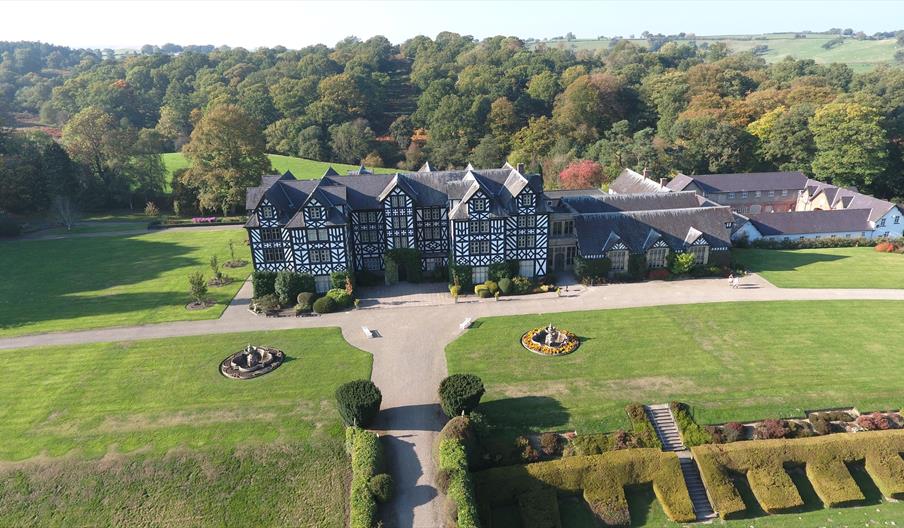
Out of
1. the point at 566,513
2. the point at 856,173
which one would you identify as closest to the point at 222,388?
the point at 566,513

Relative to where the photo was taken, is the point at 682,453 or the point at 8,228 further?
the point at 8,228

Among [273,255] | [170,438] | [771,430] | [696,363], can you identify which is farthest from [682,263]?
[170,438]

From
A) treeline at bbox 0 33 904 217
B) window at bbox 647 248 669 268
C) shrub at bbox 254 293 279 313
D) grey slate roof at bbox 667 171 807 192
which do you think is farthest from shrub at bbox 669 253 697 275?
shrub at bbox 254 293 279 313

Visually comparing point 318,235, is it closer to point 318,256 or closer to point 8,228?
point 318,256

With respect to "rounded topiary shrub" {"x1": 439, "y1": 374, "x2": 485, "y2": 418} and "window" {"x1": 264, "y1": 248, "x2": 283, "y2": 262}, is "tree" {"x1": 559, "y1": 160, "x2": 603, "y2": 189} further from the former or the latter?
"rounded topiary shrub" {"x1": 439, "y1": 374, "x2": 485, "y2": 418}

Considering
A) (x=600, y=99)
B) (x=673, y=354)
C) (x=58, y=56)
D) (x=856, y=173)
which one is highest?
(x=58, y=56)

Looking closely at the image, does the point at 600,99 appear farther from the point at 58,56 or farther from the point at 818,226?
the point at 58,56

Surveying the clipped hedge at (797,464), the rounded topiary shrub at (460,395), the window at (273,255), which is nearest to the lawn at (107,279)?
the window at (273,255)
